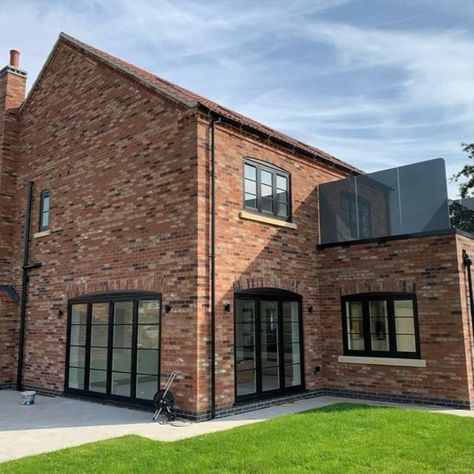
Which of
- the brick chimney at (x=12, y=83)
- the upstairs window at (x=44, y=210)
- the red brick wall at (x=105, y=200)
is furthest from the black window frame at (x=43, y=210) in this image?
the brick chimney at (x=12, y=83)

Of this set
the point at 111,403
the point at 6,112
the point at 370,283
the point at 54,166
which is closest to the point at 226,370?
the point at 111,403

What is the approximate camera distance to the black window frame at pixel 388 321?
1034cm

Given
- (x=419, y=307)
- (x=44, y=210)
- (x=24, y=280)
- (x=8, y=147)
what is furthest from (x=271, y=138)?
(x=8, y=147)

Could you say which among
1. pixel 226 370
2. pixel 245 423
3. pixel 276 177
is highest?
pixel 276 177

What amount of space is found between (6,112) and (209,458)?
12.6m

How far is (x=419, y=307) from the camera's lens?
406 inches

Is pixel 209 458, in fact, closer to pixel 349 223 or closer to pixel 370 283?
pixel 370 283

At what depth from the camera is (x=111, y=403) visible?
33.4ft

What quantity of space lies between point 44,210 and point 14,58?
5279mm

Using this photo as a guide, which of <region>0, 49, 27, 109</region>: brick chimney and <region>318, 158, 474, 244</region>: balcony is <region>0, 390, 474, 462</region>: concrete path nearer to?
<region>318, 158, 474, 244</region>: balcony

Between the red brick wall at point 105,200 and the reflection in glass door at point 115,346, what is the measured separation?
347mm

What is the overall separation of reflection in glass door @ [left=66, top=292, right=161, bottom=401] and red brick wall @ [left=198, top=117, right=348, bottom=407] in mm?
1391

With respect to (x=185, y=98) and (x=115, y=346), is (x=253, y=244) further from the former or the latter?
(x=115, y=346)

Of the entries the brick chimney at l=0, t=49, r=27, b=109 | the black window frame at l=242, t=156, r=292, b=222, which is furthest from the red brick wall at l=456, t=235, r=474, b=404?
the brick chimney at l=0, t=49, r=27, b=109
